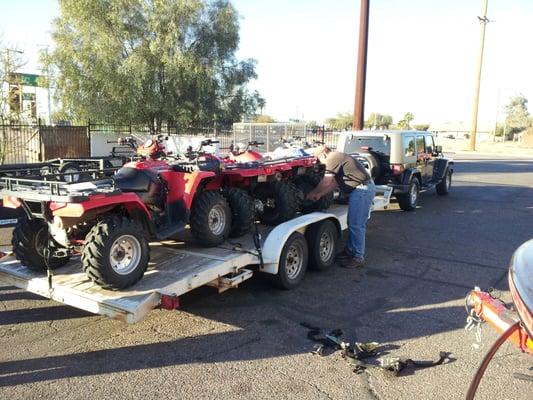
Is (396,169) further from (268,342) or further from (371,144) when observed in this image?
(268,342)

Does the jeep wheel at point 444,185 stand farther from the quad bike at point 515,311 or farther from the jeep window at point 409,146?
the quad bike at point 515,311

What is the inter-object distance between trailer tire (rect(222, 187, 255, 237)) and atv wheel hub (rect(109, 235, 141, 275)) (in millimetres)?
1687

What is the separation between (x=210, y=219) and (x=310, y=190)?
103 inches

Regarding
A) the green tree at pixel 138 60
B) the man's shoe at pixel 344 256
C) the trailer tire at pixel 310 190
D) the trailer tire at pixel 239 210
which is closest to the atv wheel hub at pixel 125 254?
the trailer tire at pixel 239 210

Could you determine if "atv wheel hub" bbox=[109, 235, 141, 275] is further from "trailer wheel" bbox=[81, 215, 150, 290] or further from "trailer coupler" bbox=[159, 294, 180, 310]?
"trailer coupler" bbox=[159, 294, 180, 310]

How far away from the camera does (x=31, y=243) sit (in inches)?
197

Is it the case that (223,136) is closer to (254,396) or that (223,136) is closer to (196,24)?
(196,24)

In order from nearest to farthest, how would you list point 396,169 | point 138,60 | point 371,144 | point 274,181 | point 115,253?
1. point 115,253
2. point 274,181
3. point 396,169
4. point 371,144
5. point 138,60

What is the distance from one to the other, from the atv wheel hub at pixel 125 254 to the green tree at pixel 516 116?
98.2 m

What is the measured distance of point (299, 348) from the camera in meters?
4.56

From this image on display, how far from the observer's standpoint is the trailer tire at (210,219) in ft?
18.3

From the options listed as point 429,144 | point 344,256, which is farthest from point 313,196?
point 429,144

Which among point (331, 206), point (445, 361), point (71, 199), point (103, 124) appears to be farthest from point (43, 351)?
point (103, 124)

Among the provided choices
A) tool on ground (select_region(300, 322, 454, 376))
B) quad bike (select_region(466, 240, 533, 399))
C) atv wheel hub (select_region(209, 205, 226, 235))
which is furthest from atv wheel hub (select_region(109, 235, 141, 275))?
quad bike (select_region(466, 240, 533, 399))
